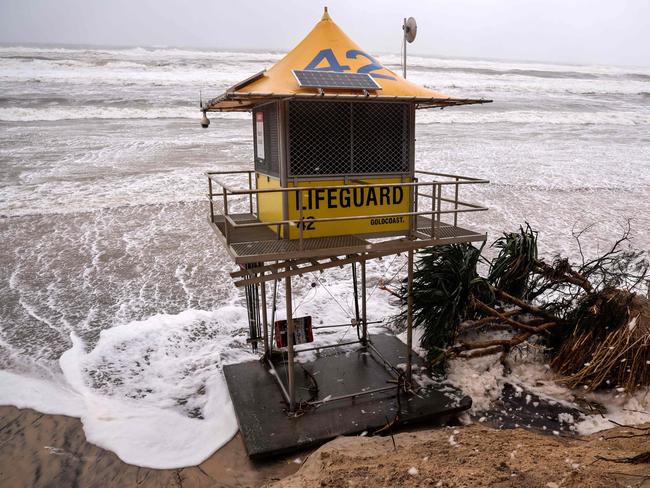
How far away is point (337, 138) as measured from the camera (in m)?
5.85

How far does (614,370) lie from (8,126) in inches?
1165

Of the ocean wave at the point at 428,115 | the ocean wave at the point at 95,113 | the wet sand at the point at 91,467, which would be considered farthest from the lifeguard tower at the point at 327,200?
the ocean wave at the point at 428,115

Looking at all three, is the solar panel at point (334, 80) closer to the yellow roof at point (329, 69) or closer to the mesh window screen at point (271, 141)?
the yellow roof at point (329, 69)

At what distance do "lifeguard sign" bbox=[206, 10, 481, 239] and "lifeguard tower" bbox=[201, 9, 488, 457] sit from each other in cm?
1

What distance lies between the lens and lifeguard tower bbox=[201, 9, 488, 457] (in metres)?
5.46

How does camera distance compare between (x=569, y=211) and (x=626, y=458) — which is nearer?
(x=626, y=458)

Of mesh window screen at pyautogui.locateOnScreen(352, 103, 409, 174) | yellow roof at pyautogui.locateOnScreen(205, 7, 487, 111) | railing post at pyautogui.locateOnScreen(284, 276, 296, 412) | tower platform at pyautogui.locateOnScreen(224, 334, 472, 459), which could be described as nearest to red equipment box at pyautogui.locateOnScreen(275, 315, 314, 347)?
railing post at pyautogui.locateOnScreen(284, 276, 296, 412)

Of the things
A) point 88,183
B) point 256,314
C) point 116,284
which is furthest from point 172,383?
point 88,183

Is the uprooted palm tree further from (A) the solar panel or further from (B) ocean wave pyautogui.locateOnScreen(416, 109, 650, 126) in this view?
(B) ocean wave pyautogui.locateOnScreen(416, 109, 650, 126)

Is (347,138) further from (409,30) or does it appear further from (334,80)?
(409,30)

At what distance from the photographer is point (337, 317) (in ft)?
33.0

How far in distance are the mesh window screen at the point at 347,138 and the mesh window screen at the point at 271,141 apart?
0.94 ft

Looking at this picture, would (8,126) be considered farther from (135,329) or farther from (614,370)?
(614,370)

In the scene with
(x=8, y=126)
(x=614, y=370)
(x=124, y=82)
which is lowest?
(x=614, y=370)
